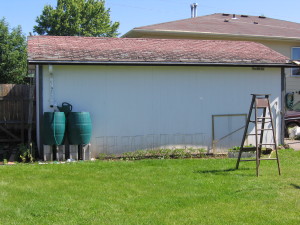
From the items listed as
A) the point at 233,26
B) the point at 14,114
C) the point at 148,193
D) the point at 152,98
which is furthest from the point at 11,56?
the point at 148,193

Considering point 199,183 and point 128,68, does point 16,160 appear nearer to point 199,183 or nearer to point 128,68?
point 128,68

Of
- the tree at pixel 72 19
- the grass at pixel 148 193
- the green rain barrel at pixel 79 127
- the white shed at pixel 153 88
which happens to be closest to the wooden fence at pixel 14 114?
the white shed at pixel 153 88

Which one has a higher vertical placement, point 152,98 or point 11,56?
point 11,56

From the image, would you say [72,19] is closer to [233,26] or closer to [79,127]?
[233,26]

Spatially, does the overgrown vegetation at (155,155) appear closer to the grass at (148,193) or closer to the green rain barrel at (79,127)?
the green rain barrel at (79,127)

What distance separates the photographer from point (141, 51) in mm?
11500

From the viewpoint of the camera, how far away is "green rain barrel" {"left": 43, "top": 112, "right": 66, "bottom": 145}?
953 centimetres

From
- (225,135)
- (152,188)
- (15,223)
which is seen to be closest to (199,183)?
(152,188)

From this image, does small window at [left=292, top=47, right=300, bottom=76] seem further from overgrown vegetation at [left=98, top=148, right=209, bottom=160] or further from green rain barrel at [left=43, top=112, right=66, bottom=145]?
green rain barrel at [left=43, top=112, right=66, bottom=145]

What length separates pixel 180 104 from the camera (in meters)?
11.2

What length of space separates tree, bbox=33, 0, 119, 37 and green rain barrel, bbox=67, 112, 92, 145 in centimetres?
2489

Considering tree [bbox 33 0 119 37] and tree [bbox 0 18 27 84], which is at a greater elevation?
tree [bbox 33 0 119 37]

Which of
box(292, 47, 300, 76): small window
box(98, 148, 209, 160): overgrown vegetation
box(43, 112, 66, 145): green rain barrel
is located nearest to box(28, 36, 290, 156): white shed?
box(98, 148, 209, 160): overgrown vegetation

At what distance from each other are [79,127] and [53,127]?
62 centimetres
